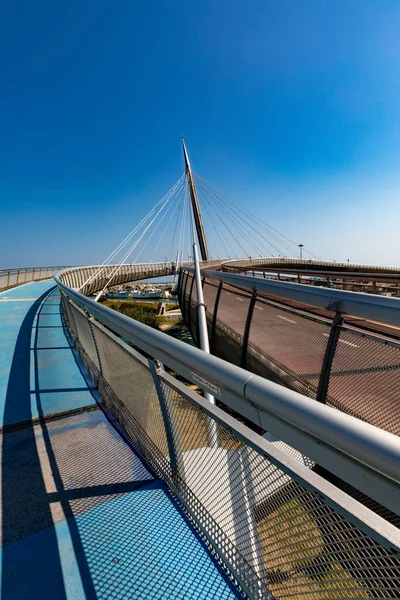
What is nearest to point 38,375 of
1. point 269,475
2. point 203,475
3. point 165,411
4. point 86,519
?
point 86,519

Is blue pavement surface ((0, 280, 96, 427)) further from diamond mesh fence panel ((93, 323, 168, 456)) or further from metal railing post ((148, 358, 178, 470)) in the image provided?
metal railing post ((148, 358, 178, 470))

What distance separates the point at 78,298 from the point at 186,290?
309 inches

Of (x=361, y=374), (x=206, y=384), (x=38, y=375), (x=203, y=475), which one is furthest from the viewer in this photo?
(x=38, y=375)

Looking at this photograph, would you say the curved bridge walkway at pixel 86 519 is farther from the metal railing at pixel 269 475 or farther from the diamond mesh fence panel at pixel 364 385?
the diamond mesh fence panel at pixel 364 385

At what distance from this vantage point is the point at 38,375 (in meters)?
4.18

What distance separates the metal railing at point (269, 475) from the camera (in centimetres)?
85

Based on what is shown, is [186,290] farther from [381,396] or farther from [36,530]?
[36,530]

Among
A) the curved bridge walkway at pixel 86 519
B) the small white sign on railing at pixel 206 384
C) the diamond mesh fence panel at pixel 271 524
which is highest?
the small white sign on railing at pixel 206 384

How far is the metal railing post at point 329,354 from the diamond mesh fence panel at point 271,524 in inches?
63.9

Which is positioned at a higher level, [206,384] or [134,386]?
[206,384]

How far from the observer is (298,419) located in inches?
36.7

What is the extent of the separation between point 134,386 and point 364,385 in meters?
2.45

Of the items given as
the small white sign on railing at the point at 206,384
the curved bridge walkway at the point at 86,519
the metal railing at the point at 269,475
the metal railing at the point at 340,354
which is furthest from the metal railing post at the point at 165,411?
the metal railing at the point at 340,354

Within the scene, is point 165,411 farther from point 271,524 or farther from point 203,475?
point 271,524
